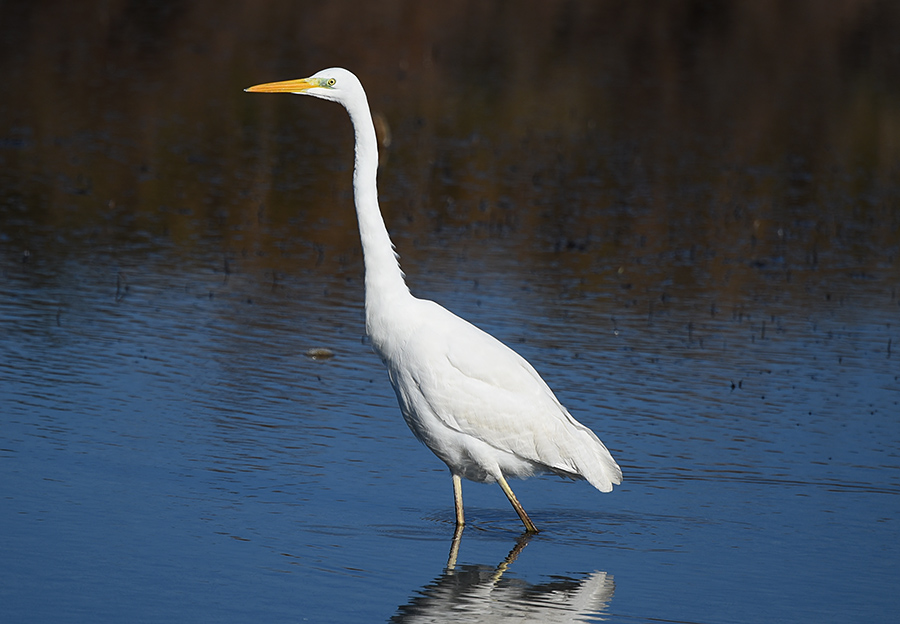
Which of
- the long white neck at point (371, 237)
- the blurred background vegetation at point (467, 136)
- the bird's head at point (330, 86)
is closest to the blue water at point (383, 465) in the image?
the long white neck at point (371, 237)

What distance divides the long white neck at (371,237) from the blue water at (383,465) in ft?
3.48

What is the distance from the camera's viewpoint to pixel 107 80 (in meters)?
21.8

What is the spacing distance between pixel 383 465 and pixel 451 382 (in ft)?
3.59

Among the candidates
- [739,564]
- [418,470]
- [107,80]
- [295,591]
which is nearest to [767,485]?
[739,564]

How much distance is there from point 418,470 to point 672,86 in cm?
1903

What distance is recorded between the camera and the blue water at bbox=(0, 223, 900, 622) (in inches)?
233

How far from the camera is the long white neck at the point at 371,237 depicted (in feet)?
22.4

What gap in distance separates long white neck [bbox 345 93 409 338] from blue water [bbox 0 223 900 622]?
1061 mm

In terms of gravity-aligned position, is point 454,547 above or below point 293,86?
below

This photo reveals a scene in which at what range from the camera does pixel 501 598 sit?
590cm

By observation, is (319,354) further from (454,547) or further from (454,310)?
(454,547)

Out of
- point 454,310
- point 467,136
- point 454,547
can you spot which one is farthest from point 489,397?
point 467,136

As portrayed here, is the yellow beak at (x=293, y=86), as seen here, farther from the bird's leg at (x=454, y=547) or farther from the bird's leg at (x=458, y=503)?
the bird's leg at (x=454, y=547)

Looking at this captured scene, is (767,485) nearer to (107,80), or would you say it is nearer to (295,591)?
(295,591)
